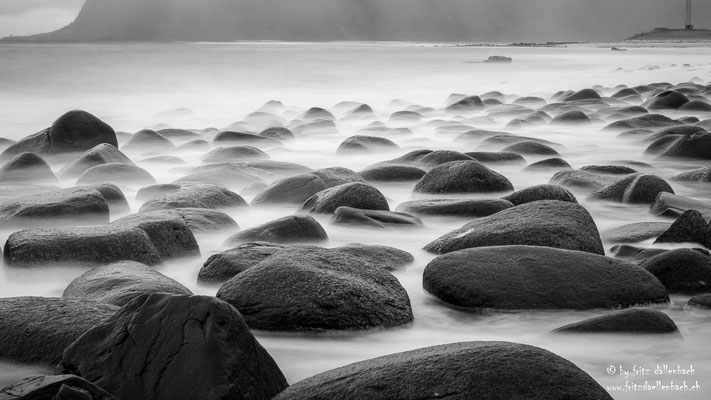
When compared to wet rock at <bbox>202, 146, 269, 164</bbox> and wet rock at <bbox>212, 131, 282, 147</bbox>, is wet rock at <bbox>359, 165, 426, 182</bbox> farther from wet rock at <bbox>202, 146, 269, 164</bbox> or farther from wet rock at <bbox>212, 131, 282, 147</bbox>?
wet rock at <bbox>212, 131, 282, 147</bbox>

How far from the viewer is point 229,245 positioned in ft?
12.0

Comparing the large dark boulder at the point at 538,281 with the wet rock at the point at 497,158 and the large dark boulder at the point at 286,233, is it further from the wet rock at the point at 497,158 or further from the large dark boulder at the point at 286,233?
the wet rock at the point at 497,158

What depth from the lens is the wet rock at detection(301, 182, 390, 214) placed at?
4.17 m

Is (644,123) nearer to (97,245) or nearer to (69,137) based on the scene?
(69,137)

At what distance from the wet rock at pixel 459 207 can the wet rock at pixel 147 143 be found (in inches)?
160

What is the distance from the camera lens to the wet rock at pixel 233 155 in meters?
6.55

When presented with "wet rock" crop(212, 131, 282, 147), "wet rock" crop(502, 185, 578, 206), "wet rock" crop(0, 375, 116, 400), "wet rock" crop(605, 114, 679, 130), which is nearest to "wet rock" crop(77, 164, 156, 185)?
"wet rock" crop(212, 131, 282, 147)

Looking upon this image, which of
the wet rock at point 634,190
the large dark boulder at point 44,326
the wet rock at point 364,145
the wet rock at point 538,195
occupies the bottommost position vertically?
the wet rock at point 364,145

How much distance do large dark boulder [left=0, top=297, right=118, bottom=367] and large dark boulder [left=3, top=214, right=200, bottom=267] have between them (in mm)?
840

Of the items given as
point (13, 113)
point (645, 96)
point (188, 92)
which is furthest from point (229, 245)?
point (188, 92)

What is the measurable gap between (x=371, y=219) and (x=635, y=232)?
121 cm

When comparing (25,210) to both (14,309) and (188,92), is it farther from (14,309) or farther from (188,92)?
(188,92)

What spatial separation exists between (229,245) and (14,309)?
142cm

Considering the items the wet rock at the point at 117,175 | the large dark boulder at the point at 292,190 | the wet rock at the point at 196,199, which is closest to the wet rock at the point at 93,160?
the wet rock at the point at 117,175
